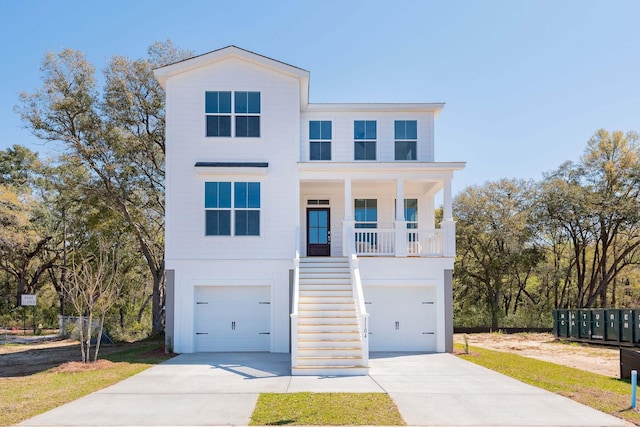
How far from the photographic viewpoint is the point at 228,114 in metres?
18.3

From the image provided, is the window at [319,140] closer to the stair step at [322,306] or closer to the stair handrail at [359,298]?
the stair handrail at [359,298]

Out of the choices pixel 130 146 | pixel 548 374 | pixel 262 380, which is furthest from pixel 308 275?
pixel 130 146

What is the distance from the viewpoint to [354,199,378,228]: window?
20527 mm

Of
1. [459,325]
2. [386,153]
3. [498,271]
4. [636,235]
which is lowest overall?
[459,325]

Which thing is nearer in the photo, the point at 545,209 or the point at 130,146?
the point at 130,146

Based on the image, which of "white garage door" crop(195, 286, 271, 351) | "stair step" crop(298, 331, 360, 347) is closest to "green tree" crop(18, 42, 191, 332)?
"white garage door" crop(195, 286, 271, 351)

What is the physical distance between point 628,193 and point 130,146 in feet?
89.1

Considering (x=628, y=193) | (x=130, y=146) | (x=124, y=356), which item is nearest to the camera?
(x=124, y=356)

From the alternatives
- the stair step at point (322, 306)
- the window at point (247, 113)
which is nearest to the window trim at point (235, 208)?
the window at point (247, 113)

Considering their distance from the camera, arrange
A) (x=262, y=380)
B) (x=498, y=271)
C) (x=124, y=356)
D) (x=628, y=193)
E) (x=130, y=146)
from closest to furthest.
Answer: (x=262, y=380) < (x=124, y=356) < (x=130, y=146) < (x=628, y=193) < (x=498, y=271)

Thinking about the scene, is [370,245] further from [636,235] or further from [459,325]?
[636,235]

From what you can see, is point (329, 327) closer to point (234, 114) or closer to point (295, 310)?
point (295, 310)

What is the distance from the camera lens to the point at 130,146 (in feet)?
76.4

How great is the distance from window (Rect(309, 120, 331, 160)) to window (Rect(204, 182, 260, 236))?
2.66 metres
